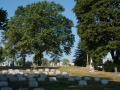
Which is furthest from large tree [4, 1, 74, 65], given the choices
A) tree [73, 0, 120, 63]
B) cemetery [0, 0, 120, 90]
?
tree [73, 0, 120, 63]

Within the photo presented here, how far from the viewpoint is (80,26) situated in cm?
3634

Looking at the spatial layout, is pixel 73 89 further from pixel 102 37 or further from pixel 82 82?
pixel 102 37

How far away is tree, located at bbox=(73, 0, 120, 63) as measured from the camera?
109 feet

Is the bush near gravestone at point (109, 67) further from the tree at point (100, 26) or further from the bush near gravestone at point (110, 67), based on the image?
the tree at point (100, 26)

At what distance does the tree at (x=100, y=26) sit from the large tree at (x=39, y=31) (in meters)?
12.9

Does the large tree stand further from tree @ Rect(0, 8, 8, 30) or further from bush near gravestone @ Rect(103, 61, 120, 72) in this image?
bush near gravestone @ Rect(103, 61, 120, 72)

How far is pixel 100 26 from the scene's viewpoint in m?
33.1

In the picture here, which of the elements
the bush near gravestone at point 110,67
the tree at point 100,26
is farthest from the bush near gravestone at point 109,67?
the tree at point 100,26

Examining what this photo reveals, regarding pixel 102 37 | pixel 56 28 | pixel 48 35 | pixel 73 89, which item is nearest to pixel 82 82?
pixel 73 89

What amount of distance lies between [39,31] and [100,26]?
62.0 ft

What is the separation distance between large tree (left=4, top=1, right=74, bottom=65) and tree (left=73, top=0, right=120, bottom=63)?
42.5 ft

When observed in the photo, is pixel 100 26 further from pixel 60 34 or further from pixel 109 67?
pixel 60 34

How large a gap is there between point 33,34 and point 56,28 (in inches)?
206

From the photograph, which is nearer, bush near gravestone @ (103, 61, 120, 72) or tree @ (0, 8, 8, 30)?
bush near gravestone @ (103, 61, 120, 72)
